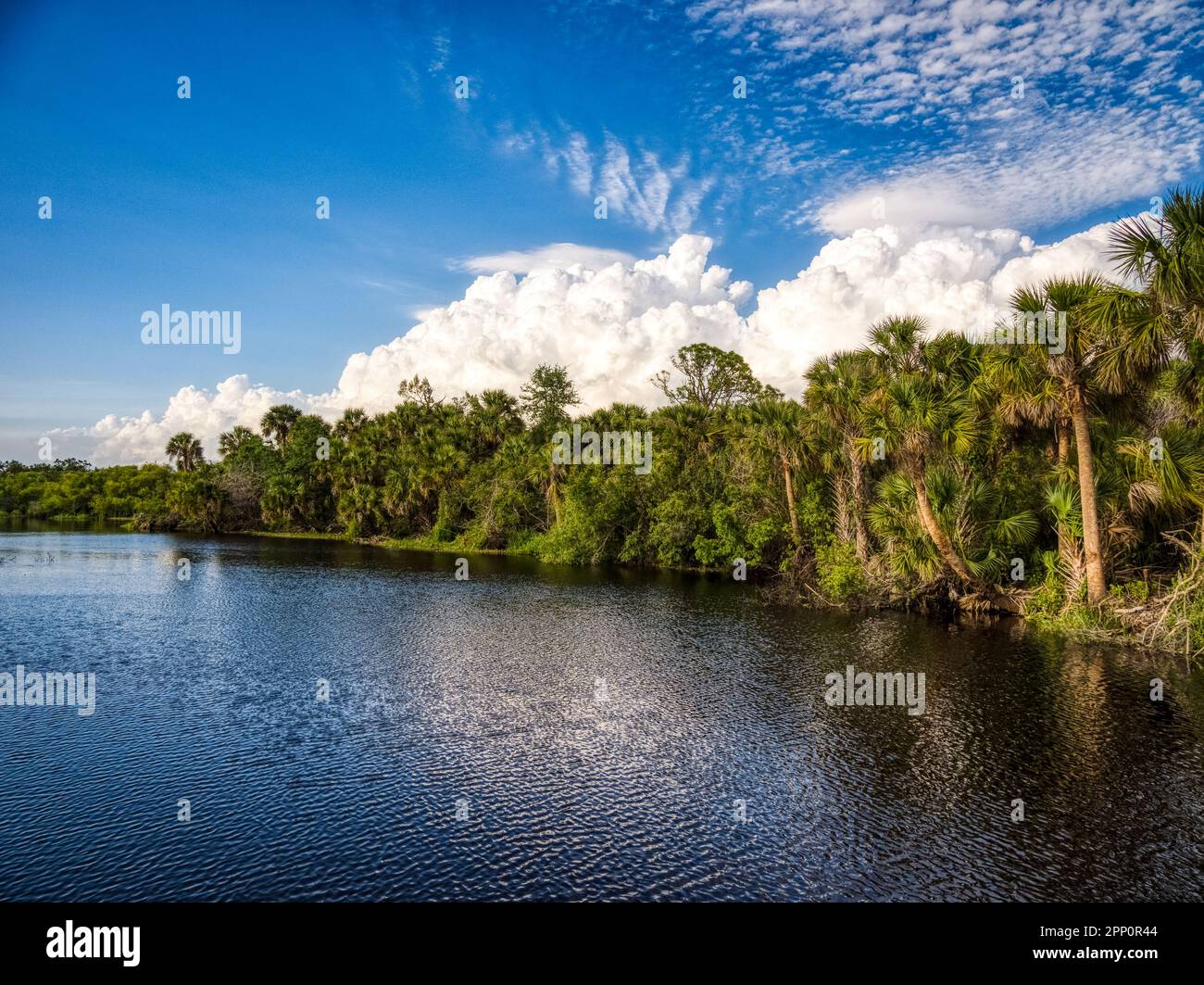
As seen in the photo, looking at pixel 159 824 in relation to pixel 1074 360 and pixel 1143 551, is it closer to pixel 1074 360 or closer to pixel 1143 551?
pixel 1074 360

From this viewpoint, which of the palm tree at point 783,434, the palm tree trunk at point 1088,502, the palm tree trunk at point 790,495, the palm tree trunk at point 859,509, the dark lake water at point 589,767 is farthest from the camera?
the palm tree trunk at point 790,495

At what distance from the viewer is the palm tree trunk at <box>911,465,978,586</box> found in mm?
27391

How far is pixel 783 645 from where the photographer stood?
77.7ft

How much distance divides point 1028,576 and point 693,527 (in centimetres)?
1947

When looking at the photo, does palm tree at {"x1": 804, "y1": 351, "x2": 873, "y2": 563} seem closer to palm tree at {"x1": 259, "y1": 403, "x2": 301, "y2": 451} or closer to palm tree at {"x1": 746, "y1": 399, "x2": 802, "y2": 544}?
palm tree at {"x1": 746, "y1": 399, "x2": 802, "y2": 544}

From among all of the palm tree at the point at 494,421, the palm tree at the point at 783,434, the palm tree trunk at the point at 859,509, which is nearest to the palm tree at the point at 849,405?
the palm tree trunk at the point at 859,509

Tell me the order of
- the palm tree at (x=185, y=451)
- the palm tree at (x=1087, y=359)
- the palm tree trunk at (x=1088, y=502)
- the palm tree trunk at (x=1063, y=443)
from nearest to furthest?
the palm tree at (x=1087, y=359)
the palm tree trunk at (x=1088, y=502)
the palm tree trunk at (x=1063, y=443)
the palm tree at (x=185, y=451)

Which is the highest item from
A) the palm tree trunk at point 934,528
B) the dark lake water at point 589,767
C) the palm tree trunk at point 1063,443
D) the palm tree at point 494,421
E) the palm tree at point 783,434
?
the palm tree at point 494,421

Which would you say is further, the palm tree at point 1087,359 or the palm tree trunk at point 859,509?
the palm tree trunk at point 859,509

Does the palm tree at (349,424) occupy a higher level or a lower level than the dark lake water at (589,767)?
higher

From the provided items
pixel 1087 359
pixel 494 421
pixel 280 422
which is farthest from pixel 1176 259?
pixel 280 422

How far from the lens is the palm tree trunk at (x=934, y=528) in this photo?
89.9 ft

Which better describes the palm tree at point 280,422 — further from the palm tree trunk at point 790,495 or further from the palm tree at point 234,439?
the palm tree trunk at point 790,495

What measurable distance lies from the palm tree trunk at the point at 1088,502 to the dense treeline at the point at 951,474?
0.06m
